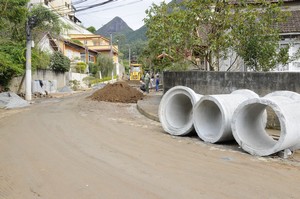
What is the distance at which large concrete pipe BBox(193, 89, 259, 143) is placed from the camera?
340 inches

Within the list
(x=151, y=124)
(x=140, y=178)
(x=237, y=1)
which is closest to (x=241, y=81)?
(x=151, y=124)

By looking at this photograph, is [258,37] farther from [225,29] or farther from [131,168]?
[131,168]

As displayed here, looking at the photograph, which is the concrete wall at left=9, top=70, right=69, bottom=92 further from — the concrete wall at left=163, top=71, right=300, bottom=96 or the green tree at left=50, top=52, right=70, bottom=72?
the concrete wall at left=163, top=71, right=300, bottom=96

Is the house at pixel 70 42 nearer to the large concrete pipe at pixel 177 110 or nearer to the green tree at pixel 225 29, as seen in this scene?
the green tree at pixel 225 29

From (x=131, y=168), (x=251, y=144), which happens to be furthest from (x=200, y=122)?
(x=131, y=168)

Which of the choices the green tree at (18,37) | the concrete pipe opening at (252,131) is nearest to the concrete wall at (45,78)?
the green tree at (18,37)

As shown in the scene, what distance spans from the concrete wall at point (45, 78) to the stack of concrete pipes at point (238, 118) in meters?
18.4

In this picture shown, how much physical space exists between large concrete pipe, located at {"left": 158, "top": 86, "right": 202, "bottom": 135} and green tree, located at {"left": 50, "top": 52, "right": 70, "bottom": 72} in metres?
24.6

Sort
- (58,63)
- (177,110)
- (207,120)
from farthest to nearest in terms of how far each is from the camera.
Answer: (58,63) < (177,110) < (207,120)

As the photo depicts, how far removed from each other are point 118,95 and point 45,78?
1149 centimetres

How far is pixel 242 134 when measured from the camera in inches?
325

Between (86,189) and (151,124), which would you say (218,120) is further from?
(86,189)

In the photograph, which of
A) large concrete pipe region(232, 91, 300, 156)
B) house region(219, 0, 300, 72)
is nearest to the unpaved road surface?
large concrete pipe region(232, 91, 300, 156)

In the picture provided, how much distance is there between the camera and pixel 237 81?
1205 centimetres
